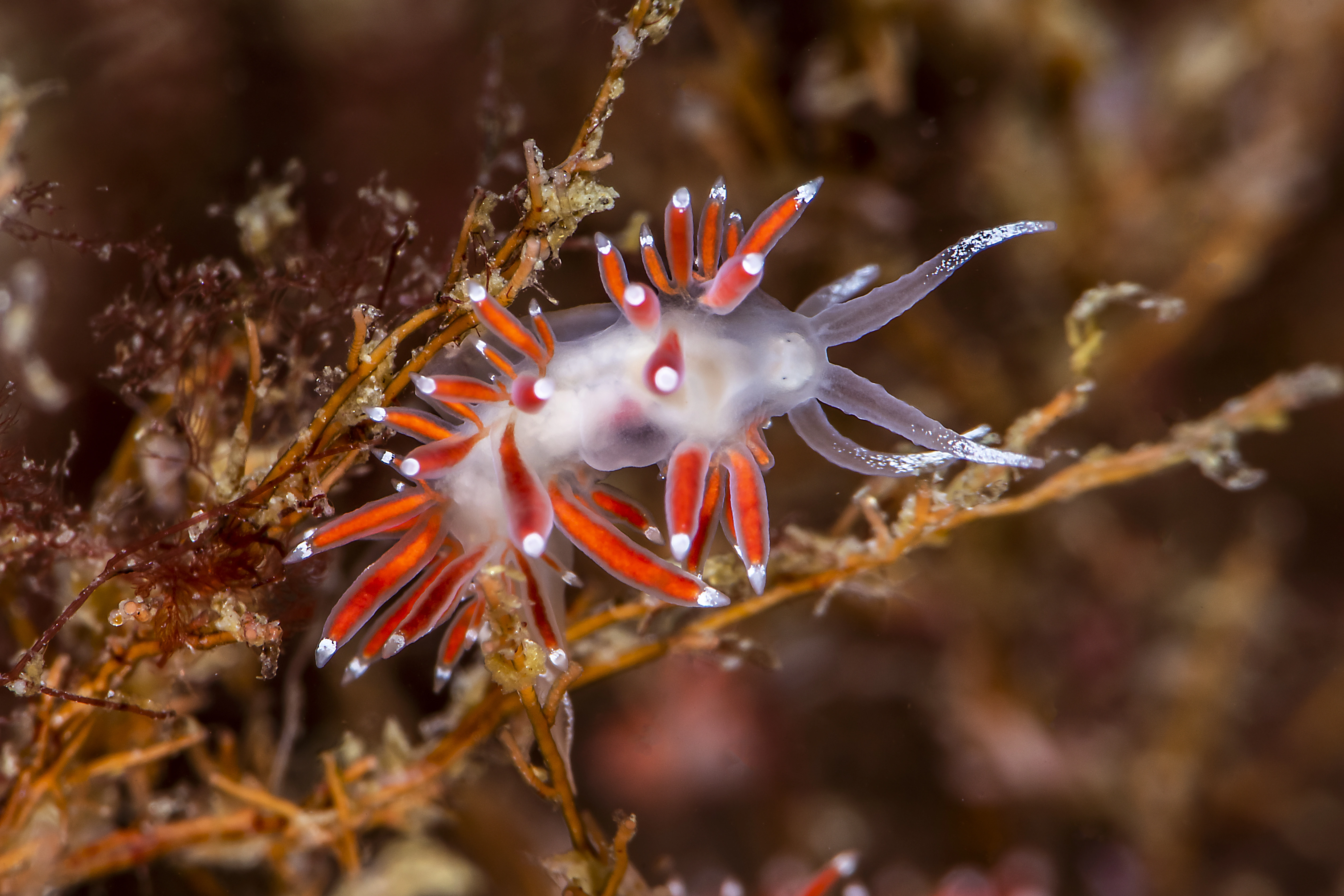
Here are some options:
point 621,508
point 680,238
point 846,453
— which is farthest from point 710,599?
point 680,238

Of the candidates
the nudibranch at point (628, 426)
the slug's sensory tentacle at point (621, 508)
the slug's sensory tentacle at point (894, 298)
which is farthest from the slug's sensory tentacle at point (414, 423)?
the slug's sensory tentacle at point (894, 298)

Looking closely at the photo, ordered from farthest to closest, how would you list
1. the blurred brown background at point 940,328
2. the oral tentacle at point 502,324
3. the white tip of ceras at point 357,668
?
the blurred brown background at point 940,328, the white tip of ceras at point 357,668, the oral tentacle at point 502,324

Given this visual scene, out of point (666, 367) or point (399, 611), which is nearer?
point (666, 367)

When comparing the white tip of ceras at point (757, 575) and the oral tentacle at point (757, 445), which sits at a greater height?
the oral tentacle at point (757, 445)

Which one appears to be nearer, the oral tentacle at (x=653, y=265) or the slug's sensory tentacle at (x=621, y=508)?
the oral tentacle at (x=653, y=265)

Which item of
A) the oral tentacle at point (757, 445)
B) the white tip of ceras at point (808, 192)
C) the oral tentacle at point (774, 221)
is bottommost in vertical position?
the oral tentacle at point (757, 445)

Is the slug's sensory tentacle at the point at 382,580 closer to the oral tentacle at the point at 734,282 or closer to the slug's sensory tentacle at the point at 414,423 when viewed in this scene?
the slug's sensory tentacle at the point at 414,423

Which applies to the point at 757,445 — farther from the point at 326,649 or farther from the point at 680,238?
the point at 326,649
